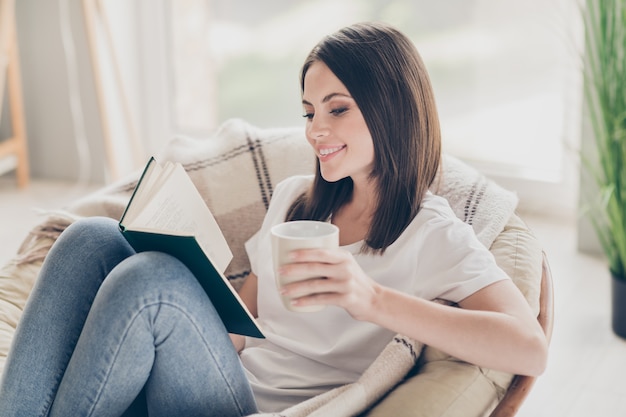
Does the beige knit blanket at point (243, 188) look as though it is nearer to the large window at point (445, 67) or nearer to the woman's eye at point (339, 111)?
the woman's eye at point (339, 111)

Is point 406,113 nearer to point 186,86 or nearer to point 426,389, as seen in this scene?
point 426,389

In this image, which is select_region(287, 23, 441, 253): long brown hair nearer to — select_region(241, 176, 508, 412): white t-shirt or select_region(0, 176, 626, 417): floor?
select_region(241, 176, 508, 412): white t-shirt

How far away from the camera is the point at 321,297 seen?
1.21 m

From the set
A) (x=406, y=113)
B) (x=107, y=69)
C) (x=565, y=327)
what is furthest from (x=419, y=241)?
(x=107, y=69)

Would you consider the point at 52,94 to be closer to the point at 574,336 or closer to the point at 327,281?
the point at 574,336

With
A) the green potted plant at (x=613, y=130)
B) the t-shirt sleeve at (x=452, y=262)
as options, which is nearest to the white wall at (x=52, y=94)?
the green potted plant at (x=613, y=130)

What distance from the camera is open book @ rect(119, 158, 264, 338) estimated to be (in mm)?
1300

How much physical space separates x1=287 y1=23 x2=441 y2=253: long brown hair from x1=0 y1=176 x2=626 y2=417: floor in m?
0.83

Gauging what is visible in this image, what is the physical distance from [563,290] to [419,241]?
1431 mm

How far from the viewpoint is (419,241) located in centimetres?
149

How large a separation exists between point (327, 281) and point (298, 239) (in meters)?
0.09

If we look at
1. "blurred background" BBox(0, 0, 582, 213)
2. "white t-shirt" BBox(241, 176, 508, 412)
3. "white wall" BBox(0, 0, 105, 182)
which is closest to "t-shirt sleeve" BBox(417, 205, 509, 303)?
"white t-shirt" BBox(241, 176, 508, 412)

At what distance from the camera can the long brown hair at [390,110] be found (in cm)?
150

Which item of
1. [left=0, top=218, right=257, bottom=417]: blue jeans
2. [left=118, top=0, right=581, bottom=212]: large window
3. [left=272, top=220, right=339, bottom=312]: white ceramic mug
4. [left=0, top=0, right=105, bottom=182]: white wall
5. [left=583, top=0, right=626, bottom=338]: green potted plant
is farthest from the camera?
[left=0, top=0, right=105, bottom=182]: white wall
